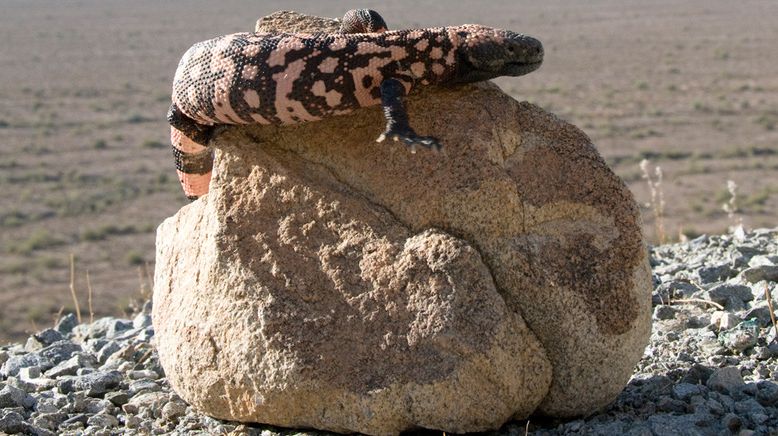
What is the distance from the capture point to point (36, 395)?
17.0ft

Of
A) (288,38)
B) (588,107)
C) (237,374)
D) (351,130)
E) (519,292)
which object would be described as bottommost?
(588,107)

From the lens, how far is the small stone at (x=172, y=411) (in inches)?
186

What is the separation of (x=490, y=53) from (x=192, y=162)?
71.7 inches

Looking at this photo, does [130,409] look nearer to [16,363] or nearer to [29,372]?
[29,372]

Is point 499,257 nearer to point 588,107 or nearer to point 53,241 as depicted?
point 53,241

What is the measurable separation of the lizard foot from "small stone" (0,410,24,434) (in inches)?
85.4

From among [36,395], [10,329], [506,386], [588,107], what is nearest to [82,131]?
[588,107]

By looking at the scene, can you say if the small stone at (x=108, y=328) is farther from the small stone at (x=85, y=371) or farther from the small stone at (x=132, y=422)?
the small stone at (x=132, y=422)

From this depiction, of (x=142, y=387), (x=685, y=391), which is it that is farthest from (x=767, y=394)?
(x=142, y=387)

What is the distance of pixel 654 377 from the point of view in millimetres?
4629

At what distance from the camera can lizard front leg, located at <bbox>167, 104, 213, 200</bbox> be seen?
503 cm

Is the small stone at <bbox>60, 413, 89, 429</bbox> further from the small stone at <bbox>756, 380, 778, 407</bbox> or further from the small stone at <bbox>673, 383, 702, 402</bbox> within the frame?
the small stone at <bbox>756, 380, 778, 407</bbox>

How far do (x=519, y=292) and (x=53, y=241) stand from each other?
46.5 ft

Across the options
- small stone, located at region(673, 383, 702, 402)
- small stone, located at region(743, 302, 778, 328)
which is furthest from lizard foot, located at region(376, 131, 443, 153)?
small stone, located at region(743, 302, 778, 328)
